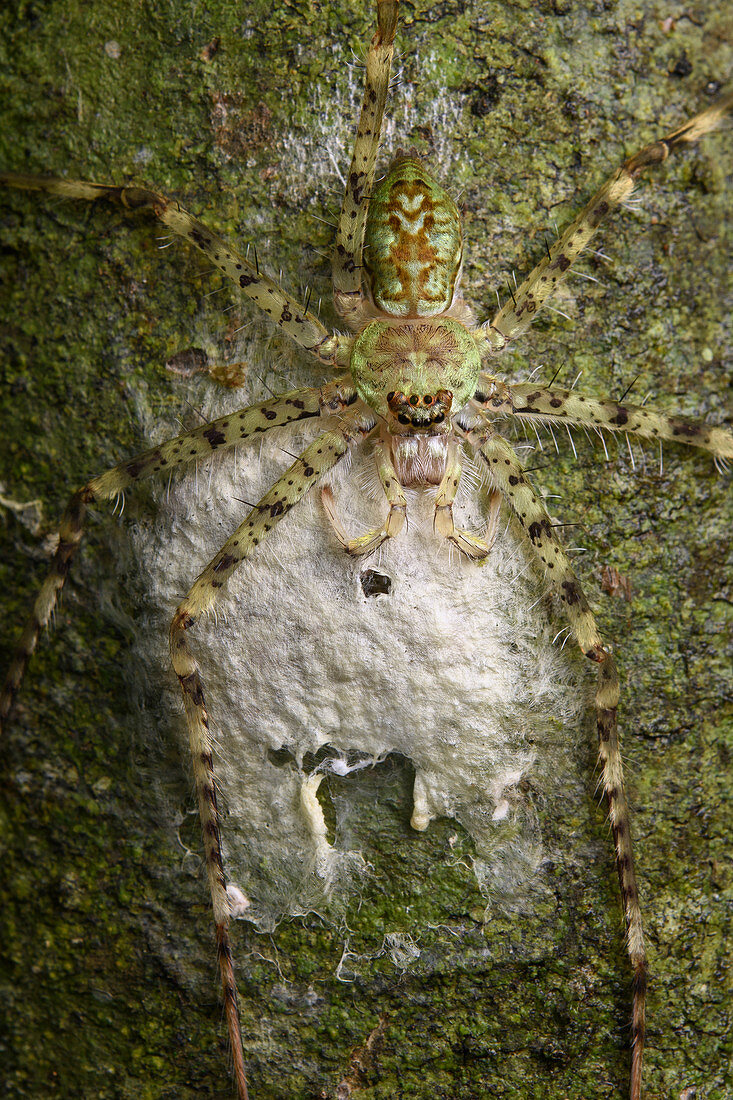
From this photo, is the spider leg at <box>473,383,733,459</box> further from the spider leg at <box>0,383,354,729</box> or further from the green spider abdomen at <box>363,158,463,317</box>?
the spider leg at <box>0,383,354,729</box>

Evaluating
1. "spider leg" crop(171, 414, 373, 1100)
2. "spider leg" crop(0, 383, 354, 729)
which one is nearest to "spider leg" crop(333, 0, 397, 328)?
"spider leg" crop(0, 383, 354, 729)

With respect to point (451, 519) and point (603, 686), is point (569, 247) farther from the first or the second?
point (603, 686)

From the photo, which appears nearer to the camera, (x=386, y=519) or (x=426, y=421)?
(x=426, y=421)

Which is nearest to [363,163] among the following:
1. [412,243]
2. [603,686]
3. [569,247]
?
[412,243]

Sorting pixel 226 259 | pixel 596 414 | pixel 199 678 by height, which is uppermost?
pixel 226 259

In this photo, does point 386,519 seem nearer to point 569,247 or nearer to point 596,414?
point 596,414

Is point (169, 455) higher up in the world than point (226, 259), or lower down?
lower down
